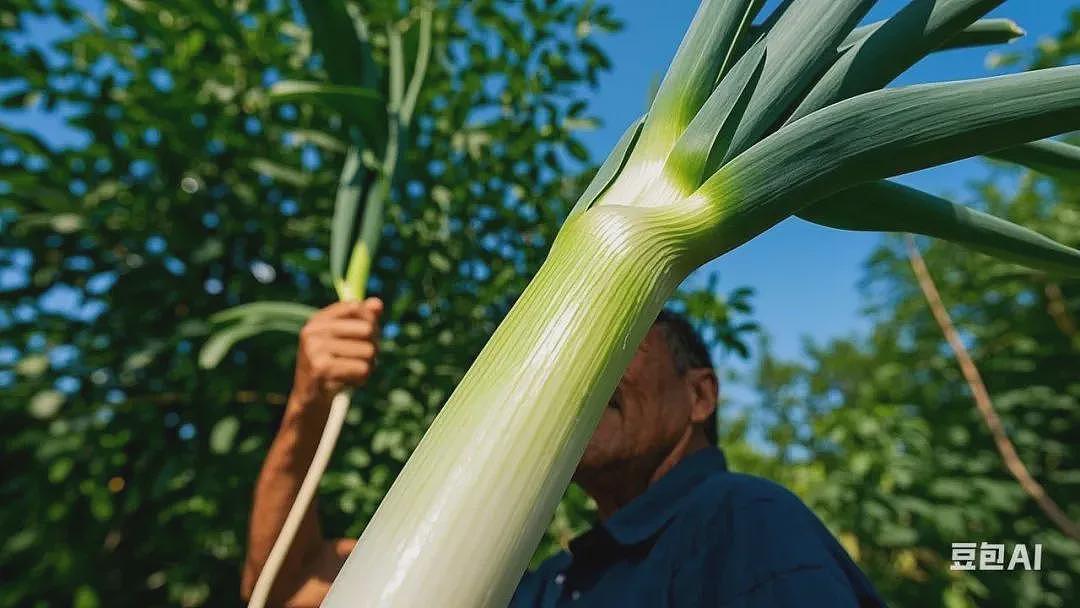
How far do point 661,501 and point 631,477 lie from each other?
181mm

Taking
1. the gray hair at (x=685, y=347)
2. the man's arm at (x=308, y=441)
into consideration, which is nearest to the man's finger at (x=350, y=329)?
the man's arm at (x=308, y=441)

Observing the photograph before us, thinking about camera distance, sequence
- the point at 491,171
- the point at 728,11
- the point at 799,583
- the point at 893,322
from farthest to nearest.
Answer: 1. the point at 893,322
2. the point at 491,171
3. the point at 799,583
4. the point at 728,11

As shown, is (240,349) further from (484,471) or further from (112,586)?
(484,471)

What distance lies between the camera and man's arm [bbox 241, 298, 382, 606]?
0.95m

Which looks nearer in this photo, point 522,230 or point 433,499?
point 433,499

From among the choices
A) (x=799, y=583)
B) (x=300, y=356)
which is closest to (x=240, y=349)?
(x=300, y=356)

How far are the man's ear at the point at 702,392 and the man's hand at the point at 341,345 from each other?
28.8 inches

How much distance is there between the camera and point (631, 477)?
1.36 m

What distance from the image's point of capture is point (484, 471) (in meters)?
0.38

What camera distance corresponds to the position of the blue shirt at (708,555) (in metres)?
0.75

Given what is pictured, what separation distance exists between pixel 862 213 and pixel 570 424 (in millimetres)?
352

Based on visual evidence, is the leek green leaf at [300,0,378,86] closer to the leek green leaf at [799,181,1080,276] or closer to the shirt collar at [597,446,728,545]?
the leek green leaf at [799,181,1080,276]

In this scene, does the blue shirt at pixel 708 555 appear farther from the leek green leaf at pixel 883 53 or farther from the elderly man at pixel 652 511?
the leek green leaf at pixel 883 53

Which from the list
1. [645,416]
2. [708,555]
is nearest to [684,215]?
[708,555]
